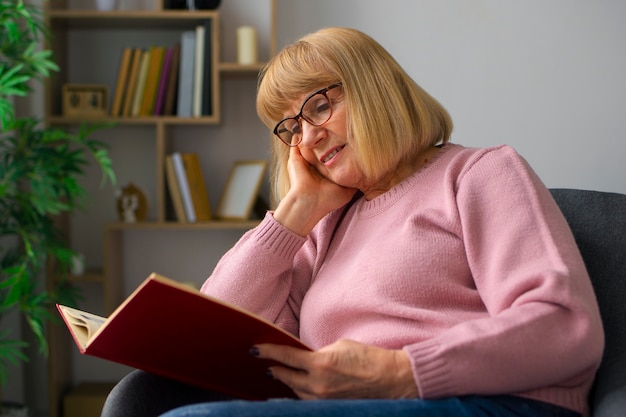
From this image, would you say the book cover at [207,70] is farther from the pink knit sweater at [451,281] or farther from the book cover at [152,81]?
the pink knit sweater at [451,281]

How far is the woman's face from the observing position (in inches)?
59.1

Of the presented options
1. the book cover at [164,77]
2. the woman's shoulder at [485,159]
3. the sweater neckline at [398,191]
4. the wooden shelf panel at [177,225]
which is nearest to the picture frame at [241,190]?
the wooden shelf panel at [177,225]

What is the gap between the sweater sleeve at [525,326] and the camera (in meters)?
1.08

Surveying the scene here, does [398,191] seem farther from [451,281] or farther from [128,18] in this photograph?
[128,18]

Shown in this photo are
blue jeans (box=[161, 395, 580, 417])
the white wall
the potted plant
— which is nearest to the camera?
blue jeans (box=[161, 395, 580, 417])

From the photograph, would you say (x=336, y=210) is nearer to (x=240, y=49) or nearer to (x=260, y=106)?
(x=260, y=106)

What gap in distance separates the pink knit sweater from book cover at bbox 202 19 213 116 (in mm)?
1399

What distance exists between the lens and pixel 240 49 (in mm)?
2955

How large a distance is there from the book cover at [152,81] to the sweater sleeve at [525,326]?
1.98 m

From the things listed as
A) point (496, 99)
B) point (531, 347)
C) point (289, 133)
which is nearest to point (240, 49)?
point (496, 99)

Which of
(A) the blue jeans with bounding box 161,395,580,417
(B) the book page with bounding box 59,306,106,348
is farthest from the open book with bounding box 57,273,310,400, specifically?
(A) the blue jeans with bounding box 161,395,580,417

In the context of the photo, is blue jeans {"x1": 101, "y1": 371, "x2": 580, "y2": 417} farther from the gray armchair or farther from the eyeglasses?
the eyeglasses

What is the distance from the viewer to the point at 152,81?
2.94m

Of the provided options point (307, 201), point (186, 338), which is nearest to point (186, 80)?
point (307, 201)
